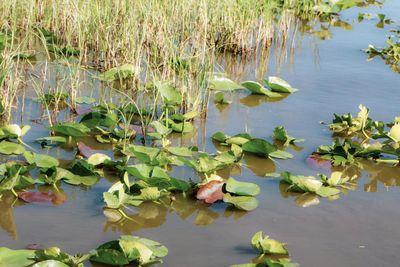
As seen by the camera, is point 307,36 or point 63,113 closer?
point 63,113

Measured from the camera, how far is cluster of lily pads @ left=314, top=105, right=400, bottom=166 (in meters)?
3.98

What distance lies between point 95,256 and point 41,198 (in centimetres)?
65

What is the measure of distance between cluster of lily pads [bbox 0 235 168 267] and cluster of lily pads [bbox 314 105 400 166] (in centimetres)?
157

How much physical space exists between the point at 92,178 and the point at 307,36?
4616mm

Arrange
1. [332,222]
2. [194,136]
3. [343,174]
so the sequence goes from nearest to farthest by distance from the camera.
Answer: [332,222]
[343,174]
[194,136]

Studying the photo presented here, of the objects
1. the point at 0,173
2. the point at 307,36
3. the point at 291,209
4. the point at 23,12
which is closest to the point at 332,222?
the point at 291,209

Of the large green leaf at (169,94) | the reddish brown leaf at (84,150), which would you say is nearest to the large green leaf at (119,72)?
the large green leaf at (169,94)

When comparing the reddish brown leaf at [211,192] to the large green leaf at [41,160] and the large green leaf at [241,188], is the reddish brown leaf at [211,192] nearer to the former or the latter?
the large green leaf at [241,188]

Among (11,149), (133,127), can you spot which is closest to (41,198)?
(11,149)

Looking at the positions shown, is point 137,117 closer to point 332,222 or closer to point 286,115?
point 286,115

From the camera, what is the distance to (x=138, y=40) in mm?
5117

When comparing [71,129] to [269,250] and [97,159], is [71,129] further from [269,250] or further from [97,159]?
[269,250]

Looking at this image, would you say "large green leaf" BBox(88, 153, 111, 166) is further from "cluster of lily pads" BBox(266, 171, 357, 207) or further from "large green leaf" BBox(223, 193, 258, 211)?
"cluster of lily pads" BBox(266, 171, 357, 207)

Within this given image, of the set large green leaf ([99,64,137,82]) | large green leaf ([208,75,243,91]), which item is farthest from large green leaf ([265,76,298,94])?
large green leaf ([99,64,137,82])
